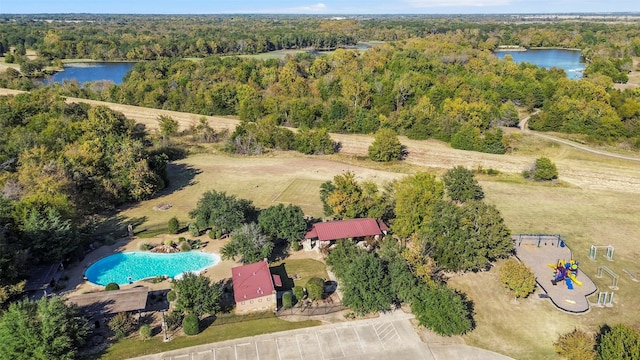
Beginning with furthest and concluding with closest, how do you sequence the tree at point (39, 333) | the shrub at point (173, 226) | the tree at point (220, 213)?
the shrub at point (173, 226), the tree at point (220, 213), the tree at point (39, 333)

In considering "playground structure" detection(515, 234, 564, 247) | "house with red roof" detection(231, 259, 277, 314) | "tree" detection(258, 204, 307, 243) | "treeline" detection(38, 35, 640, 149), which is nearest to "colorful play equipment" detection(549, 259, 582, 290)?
"playground structure" detection(515, 234, 564, 247)

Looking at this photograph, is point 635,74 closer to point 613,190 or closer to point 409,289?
point 613,190

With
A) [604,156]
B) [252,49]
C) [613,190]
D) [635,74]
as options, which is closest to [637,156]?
[604,156]

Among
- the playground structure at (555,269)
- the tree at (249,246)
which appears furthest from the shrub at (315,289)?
the playground structure at (555,269)

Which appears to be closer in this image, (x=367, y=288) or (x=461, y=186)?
(x=367, y=288)

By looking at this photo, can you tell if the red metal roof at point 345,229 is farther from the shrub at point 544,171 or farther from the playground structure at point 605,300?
the shrub at point 544,171

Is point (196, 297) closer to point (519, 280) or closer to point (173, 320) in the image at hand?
point (173, 320)

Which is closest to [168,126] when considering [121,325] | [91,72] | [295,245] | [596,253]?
[295,245]
